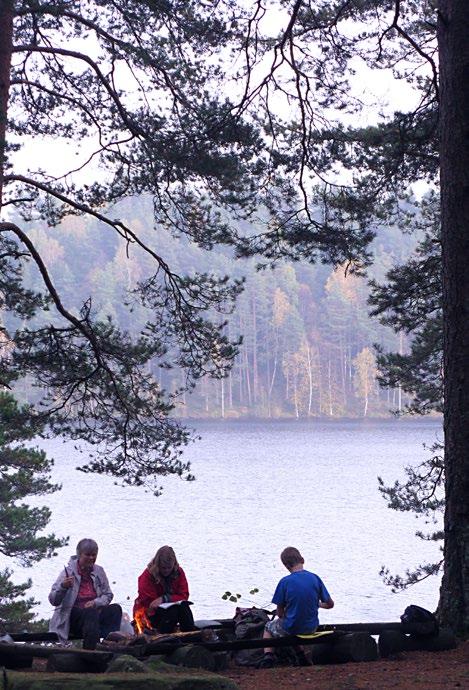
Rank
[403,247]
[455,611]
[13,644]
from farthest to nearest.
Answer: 1. [403,247]
2. [455,611]
3. [13,644]

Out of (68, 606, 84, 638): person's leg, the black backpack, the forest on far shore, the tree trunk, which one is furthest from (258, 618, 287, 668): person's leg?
the forest on far shore

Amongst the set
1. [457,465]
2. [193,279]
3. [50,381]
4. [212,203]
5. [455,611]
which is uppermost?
[212,203]

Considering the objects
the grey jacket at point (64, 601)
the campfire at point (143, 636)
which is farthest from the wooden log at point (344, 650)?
the grey jacket at point (64, 601)

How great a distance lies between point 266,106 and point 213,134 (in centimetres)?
58

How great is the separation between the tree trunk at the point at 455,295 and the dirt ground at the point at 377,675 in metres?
0.52

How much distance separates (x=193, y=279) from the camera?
10227 mm

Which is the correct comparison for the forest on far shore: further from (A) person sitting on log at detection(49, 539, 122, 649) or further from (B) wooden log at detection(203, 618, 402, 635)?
(B) wooden log at detection(203, 618, 402, 635)

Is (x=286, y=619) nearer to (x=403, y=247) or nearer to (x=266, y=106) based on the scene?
(x=266, y=106)

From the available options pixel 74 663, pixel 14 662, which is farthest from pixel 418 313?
pixel 74 663

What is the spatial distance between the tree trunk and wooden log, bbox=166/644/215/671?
6.06ft

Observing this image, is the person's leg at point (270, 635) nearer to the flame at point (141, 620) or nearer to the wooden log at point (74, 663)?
the flame at point (141, 620)

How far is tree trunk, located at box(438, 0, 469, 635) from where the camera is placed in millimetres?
6746

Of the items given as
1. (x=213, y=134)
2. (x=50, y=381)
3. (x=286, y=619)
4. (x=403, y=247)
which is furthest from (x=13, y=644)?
(x=403, y=247)

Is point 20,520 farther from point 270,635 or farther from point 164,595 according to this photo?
point 270,635
